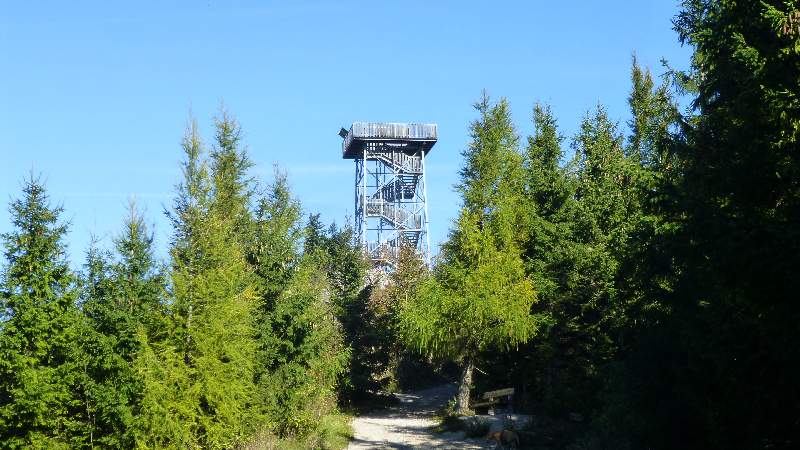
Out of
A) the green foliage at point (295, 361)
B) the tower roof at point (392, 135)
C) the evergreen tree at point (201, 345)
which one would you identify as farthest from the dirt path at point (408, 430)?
the tower roof at point (392, 135)

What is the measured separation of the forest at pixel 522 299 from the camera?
10875 millimetres

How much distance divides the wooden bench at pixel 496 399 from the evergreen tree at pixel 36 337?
51.5 ft

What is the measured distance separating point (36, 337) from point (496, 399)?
18127 millimetres

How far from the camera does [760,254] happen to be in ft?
33.3

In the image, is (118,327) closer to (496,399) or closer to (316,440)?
(316,440)

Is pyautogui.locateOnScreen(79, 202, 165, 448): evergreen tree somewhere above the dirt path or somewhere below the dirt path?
above

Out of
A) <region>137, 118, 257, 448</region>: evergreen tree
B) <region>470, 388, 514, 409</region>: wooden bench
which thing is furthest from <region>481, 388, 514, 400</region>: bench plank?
<region>137, 118, 257, 448</region>: evergreen tree

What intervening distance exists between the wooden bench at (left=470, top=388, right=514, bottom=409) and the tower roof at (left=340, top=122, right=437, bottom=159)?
26.7 metres

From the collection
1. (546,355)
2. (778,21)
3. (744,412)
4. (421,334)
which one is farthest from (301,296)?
(778,21)

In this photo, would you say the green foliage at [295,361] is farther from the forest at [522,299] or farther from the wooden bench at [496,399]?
the wooden bench at [496,399]

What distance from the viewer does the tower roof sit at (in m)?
52.4

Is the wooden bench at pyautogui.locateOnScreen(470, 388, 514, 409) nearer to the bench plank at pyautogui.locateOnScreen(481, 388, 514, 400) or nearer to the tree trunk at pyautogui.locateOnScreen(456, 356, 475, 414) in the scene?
the bench plank at pyautogui.locateOnScreen(481, 388, 514, 400)

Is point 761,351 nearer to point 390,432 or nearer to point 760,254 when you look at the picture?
point 760,254

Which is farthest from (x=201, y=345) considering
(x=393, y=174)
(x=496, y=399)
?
(x=393, y=174)
